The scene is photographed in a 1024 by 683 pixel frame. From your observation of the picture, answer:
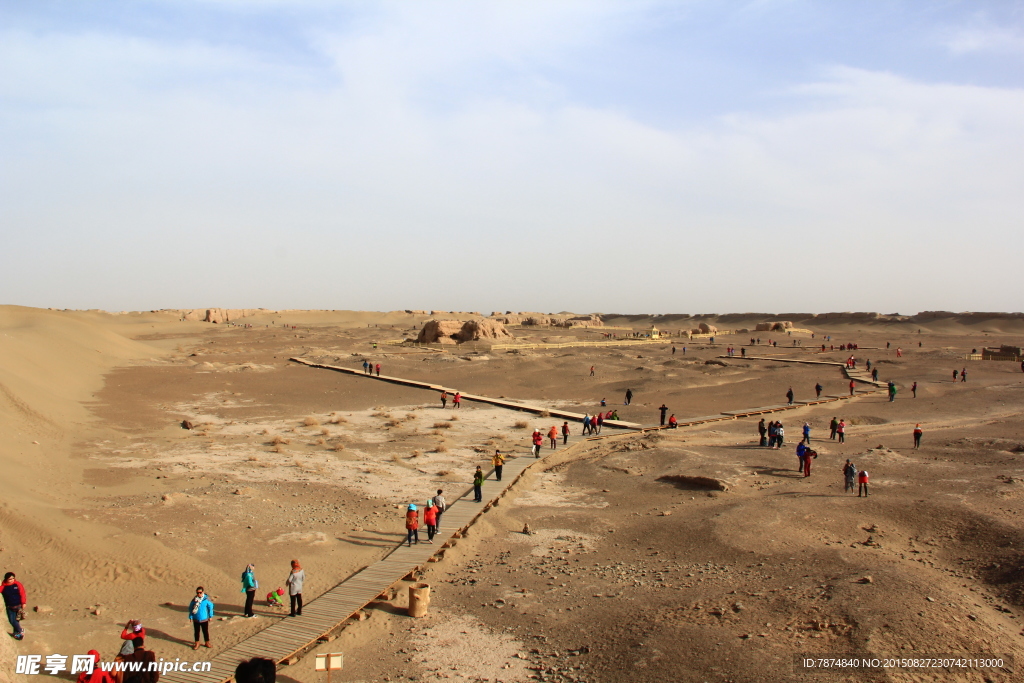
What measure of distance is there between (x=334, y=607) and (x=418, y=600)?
1566 mm

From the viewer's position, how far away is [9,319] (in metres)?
63.9

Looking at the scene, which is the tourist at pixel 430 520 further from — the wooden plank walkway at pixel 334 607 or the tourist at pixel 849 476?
the tourist at pixel 849 476

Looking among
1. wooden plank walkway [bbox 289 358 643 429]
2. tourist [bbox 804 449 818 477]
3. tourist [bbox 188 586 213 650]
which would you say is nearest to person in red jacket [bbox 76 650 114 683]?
tourist [bbox 188 586 213 650]

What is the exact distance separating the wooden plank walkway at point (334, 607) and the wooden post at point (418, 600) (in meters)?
0.85

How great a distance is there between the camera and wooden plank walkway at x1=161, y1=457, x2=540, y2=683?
10359 millimetres

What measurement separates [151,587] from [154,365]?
167ft

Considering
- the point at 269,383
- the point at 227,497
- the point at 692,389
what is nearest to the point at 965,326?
the point at 692,389

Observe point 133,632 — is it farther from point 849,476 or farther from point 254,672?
point 849,476

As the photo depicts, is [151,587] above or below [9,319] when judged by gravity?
below

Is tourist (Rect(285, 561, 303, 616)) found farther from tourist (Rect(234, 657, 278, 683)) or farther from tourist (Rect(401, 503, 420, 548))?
tourist (Rect(234, 657, 278, 683))

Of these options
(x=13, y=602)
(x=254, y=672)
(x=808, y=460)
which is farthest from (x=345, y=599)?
(x=808, y=460)

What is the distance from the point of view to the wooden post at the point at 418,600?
12179 millimetres

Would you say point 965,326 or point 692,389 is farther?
point 965,326

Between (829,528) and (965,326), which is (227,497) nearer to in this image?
(829,528)
